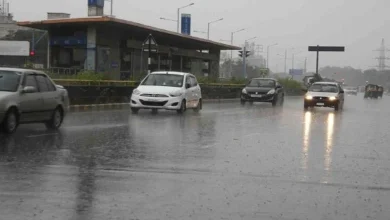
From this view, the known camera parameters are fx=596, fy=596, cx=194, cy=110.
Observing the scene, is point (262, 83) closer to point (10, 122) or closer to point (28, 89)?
point (28, 89)

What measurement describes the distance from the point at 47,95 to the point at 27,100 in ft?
3.31

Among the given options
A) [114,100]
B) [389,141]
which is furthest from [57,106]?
[114,100]

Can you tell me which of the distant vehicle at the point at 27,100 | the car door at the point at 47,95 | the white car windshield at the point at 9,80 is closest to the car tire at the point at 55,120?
the distant vehicle at the point at 27,100

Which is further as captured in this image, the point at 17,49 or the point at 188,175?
the point at 17,49

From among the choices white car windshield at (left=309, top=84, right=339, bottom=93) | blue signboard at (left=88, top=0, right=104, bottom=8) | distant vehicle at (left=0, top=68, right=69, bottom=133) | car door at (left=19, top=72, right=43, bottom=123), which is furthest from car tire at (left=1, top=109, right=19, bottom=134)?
blue signboard at (left=88, top=0, right=104, bottom=8)

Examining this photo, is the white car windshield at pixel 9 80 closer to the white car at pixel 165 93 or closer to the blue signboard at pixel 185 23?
the white car at pixel 165 93

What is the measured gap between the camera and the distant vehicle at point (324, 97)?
31.9 meters

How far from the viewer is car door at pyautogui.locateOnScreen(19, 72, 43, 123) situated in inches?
529

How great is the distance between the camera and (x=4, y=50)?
44406mm

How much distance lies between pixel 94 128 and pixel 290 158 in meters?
6.52

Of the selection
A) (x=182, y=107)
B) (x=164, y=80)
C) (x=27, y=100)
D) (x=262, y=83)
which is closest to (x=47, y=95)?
(x=27, y=100)

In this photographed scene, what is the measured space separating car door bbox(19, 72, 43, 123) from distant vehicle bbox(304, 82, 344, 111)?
67.4 feet

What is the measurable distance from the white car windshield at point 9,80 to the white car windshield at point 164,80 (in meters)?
9.74

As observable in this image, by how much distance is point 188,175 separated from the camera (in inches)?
338
